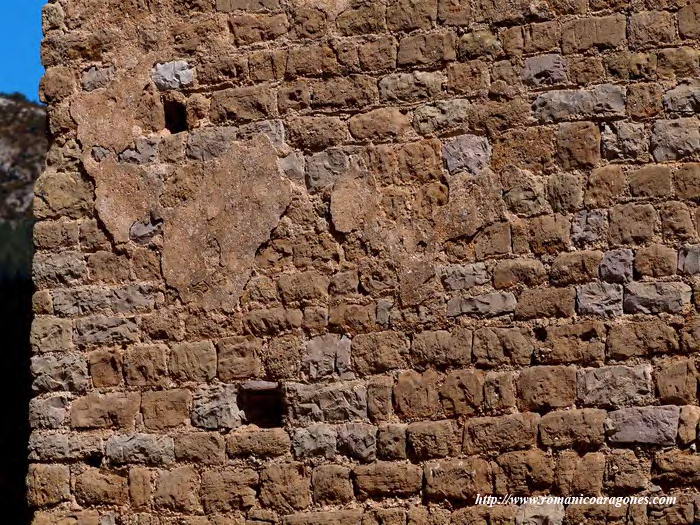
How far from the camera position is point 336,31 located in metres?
4.70

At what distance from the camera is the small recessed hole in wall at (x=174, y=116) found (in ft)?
15.9

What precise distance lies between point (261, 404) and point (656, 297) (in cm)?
164

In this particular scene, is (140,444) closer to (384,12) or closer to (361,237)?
(361,237)

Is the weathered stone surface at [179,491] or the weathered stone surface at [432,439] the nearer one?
the weathered stone surface at [432,439]

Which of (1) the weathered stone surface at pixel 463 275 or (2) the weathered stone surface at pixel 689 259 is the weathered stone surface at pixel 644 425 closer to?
(2) the weathered stone surface at pixel 689 259

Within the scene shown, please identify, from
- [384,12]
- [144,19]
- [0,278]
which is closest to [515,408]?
[384,12]

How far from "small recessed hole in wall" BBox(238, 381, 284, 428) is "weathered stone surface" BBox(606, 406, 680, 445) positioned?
1329 millimetres

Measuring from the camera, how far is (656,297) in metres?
4.32

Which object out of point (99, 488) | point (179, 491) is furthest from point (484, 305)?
point (99, 488)

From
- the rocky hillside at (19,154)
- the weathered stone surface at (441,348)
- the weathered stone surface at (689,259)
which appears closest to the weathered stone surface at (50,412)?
the weathered stone surface at (441,348)

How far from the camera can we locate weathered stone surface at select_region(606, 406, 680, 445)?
14.0 feet

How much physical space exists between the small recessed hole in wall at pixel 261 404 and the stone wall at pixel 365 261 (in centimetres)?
1

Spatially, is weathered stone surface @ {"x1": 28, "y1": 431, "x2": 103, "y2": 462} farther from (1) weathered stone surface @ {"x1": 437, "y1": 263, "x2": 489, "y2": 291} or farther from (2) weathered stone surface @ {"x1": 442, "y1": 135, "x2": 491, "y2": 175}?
(2) weathered stone surface @ {"x1": 442, "y1": 135, "x2": 491, "y2": 175}

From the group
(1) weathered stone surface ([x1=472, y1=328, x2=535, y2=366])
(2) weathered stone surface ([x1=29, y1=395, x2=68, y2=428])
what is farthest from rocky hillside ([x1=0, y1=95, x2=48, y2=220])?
(1) weathered stone surface ([x1=472, y1=328, x2=535, y2=366])
